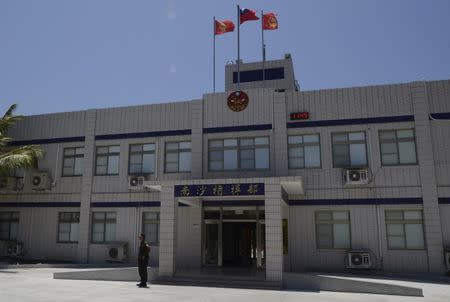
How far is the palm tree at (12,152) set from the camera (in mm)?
18844

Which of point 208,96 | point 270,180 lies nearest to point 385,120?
point 270,180

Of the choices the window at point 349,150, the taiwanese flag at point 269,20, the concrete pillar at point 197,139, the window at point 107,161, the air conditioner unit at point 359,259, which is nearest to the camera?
the air conditioner unit at point 359,259

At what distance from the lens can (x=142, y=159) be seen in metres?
19.8

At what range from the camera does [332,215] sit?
17078 mm

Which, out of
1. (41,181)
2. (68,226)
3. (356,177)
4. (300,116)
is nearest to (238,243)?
(356,177)

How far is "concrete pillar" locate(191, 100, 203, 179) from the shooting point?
18391 mm

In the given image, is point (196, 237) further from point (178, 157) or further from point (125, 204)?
point (125, 204)

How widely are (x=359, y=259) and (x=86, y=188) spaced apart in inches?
488

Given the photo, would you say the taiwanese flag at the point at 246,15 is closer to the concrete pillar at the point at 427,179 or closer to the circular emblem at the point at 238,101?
the circular emblem at the point at 238,101

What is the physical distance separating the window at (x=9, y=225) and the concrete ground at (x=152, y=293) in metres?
7.92

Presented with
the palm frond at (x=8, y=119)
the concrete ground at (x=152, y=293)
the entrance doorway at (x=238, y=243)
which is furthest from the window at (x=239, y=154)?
the palm frond at (x=8, y=119)

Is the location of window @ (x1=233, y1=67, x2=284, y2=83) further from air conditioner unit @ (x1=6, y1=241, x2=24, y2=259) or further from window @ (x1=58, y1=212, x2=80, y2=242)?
air conditioner unit @ (x1=6, y1=241, x2=24, y2=259)

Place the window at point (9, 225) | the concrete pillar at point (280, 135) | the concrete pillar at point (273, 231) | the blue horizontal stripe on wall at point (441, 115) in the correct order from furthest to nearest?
1. the window at point (9, 225)
2. the concrete pillar at point (280, 135)
3. the blue horizontal stripe on wall at point (441, 115)
4. the concrete pillar at point (273, 231)

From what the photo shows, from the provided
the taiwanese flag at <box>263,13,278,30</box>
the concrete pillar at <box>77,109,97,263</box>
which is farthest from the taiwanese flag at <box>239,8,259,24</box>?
the concrete pillar at <box>77,109,97,263</box>
